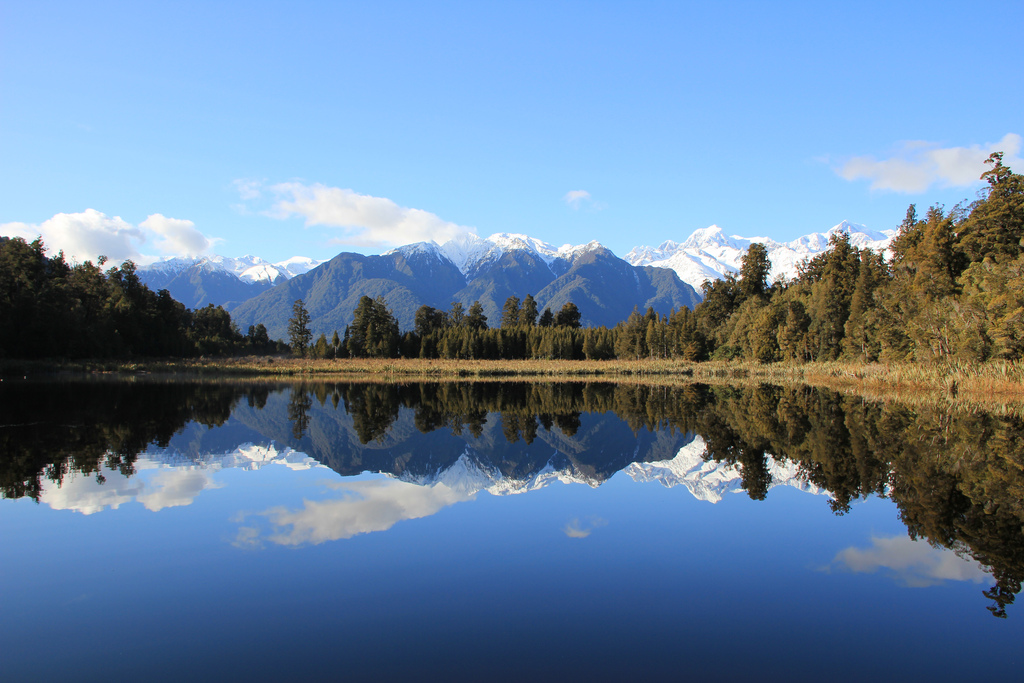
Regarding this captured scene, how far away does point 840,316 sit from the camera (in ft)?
188

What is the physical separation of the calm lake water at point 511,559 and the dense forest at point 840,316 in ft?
69.0

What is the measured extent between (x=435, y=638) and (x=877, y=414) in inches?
805

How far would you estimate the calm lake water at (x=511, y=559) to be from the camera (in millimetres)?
4664

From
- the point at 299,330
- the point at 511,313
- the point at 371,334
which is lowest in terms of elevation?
the point at 371,334

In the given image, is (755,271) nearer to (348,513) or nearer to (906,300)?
(906,300)

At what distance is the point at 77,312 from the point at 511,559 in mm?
60375

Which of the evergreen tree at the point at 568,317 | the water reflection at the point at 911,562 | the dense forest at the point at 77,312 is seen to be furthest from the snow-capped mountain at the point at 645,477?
the evergreen tree at the point at 568,317

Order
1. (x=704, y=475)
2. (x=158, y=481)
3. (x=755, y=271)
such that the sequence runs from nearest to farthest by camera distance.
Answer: (x=158, y=481), (x=704, y=475), (x=755, y=271)

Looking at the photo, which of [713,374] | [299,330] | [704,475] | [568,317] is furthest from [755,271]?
[704,475]

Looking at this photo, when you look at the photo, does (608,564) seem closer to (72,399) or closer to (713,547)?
(713,547)

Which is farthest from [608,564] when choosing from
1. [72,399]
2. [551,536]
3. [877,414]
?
[72,399]

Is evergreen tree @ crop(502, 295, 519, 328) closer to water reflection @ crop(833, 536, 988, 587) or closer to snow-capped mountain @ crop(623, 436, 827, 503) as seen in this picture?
snow-capped mountain @ crop(623, 436, 827, 503)

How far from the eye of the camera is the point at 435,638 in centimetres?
490

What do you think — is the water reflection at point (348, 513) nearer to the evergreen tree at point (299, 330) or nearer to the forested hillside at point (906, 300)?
the forested hillside at point (906, 300)
